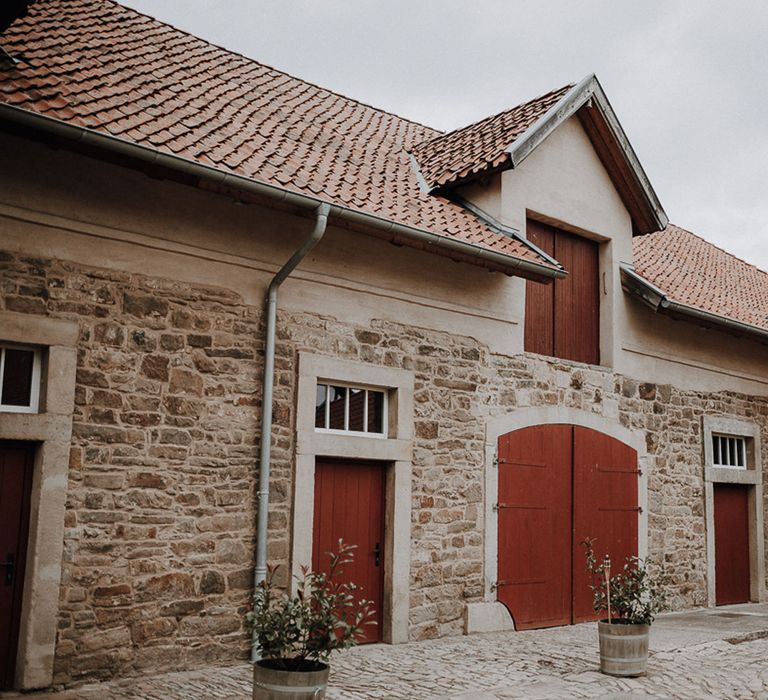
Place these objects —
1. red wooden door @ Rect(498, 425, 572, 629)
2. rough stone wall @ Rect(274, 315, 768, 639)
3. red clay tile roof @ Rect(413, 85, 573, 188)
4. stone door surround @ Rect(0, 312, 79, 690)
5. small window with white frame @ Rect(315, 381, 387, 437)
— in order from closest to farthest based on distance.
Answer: stone door surround @ Rect(0, 312, 79, 690) < small window with white frame @ Rect(315, 381, 387, 437) < rough stone wall @ Rect(274, 315, 768, 639) < red wooden door @ Rect(498, 425, 572, 629) < red clay tile roof @ Rect(413, 85, 573, 188)

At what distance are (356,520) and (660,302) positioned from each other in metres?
5.10

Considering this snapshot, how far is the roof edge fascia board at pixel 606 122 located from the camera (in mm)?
10227

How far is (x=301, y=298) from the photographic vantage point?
8.39m

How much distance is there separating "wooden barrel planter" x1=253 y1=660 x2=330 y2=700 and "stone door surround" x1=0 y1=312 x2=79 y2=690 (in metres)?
2.15

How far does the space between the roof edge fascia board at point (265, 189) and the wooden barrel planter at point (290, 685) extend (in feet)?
12.6

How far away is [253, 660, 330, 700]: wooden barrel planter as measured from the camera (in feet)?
16.8

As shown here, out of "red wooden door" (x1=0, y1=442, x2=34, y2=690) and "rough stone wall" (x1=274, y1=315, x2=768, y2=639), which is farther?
"rough stone wall" (x1=274, y1=315, x2=768, y2=639)

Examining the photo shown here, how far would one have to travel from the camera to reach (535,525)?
10117mm

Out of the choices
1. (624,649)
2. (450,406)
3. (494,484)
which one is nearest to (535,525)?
(494,484)

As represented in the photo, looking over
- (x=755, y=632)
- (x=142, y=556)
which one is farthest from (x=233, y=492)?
(x=755, y=632)

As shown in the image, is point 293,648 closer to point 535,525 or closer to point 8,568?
point 8,568

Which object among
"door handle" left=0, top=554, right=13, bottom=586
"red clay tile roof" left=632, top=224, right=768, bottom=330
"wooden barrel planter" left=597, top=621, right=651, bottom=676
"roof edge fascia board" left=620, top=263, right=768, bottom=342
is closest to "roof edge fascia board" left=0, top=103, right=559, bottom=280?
"roof edge fascia board" left=620, top=263, right=768, bottom=342

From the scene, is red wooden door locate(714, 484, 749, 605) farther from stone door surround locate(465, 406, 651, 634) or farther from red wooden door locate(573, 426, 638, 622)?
stone door surround locate(465, 406, 651, 634)

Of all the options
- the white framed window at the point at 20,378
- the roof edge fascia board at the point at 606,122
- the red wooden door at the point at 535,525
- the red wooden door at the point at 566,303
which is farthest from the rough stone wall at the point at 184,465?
the roof edge fascia board at the point at 606,122
